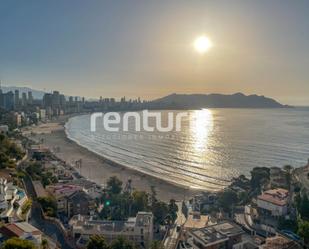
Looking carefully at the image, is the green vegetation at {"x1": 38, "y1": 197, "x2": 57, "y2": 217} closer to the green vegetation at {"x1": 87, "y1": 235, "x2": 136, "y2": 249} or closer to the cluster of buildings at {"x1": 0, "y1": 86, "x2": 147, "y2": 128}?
the green vegetation at {"x1": 87, "y1": 235, "x2": 136, "y2": 249}

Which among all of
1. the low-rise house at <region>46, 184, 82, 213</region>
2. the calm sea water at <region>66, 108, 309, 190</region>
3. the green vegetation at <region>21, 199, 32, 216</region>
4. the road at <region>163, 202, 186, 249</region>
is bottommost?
the road at <region>163, 202, 186, 249</region>

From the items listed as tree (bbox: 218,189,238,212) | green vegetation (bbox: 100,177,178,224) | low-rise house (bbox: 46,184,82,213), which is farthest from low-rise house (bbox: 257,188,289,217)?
low-rise house (bbox: 46,184,82,213)

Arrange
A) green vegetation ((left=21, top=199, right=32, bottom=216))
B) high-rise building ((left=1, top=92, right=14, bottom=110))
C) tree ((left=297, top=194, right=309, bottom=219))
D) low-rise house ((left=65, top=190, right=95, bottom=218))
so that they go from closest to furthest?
green vegetation ((left=21, top=199, right=32, bottom=216)) < tree ((left=297, top=194, right=309, bottom=219)) < low-rise house ((left=65, top=190, right=95, bottom=218)) < high-rise building ((left=1, top=92, right=14, bottom=110))

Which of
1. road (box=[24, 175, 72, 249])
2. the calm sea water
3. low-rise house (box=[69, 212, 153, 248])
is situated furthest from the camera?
the calm sea water

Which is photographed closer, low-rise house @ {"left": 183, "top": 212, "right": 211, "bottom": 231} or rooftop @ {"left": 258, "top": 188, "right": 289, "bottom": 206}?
low-rise house @ {"left": 183, "top": 212, "right": 211, "bottom": 231}

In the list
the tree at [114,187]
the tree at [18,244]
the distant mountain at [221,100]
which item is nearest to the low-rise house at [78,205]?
the tree at [114,187]

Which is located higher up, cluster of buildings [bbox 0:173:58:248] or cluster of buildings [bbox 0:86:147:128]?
cluster of buildings [bbox 0:86:147:128]

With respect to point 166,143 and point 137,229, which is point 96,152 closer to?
point 166,143
